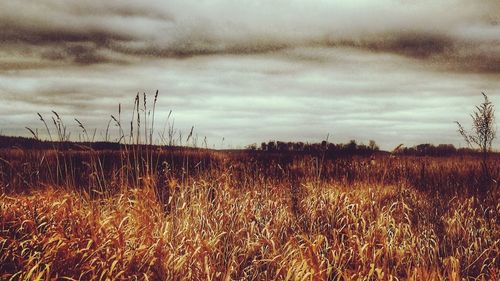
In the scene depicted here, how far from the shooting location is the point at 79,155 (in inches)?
717

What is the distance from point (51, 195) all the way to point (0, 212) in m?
1.37

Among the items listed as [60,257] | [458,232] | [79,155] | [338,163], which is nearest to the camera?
[60,257]

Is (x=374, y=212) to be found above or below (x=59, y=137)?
below

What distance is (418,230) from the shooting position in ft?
21.2

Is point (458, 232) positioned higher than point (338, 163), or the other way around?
point (338, 163)

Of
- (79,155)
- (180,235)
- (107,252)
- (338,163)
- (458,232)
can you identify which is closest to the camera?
(107,252)

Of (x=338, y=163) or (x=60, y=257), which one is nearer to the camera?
(x=60, y=257)

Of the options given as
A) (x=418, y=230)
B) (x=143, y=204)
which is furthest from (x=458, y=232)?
(x=143, y=204)

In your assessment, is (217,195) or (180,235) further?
(217,195)

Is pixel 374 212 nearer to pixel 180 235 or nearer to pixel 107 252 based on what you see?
pixel 180 235

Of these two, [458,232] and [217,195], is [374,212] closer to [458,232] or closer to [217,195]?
[458,232]

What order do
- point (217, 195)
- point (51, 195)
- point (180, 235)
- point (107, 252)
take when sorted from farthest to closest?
point (217, 195), point (51, 195), point (180, 235), point (107, 252)

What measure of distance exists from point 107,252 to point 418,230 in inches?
186

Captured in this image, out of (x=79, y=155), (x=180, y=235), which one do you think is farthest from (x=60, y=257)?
(x=79, y=155)
